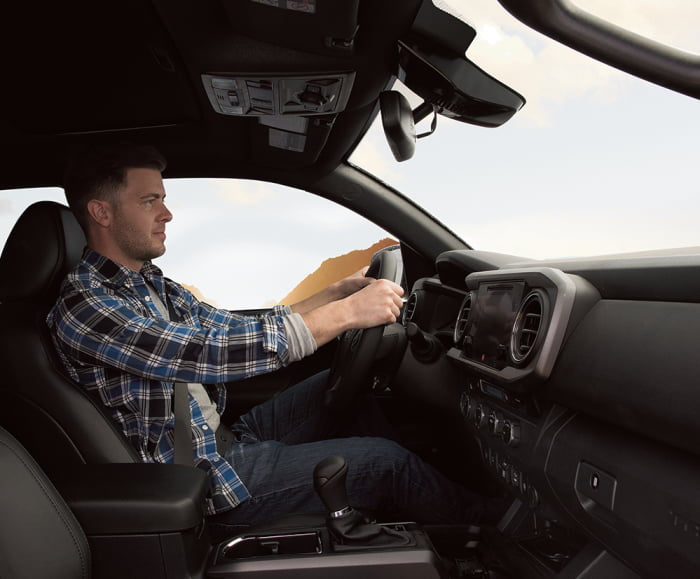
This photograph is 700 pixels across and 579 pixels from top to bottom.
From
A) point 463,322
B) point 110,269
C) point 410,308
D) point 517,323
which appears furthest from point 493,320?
point 110,269

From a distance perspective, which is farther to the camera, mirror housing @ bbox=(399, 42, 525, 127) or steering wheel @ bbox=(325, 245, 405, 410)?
steering wheel @ bbox=(325, 245, 405, 410)

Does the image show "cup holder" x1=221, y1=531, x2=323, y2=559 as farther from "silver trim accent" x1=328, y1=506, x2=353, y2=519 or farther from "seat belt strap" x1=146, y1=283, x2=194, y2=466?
"seat belt strap" x1=146, y1=283, x2=194, y2=466

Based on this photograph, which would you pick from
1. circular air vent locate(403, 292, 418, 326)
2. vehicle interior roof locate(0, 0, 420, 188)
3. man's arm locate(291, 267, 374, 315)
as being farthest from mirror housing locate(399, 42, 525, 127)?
circular air vent locate(403, 292, 418, 326)

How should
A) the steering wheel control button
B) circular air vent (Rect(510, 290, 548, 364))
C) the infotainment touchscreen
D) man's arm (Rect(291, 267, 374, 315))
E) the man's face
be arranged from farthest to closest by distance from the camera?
man's arm (Rect(291, 267, 374, 315)) < the man's face < the infotainment touchscreen < circular air vent (Rect(510, 290, 548, 364)) < the steering wheel control button

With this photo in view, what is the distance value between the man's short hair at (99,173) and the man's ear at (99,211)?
15mm

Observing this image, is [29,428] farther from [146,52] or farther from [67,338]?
[146,52]

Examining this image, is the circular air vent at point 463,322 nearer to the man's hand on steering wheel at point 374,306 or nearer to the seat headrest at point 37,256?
the man's hand on steering wheel at point 374,306

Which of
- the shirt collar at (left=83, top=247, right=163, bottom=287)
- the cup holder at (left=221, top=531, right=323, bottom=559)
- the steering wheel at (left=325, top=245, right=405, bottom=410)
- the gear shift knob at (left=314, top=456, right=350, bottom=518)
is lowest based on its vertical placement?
the cup holder at (left=221, top=531, right=323, bottom=559)

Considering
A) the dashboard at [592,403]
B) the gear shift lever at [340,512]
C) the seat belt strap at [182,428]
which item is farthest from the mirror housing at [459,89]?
the seat belt strap at [182,428]

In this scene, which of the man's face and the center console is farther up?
the man's face

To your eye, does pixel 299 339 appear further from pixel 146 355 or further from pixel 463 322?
pixel 463 322

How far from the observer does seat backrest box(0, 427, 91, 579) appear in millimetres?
1016

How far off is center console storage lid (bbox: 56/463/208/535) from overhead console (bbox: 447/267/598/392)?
0.63 metres

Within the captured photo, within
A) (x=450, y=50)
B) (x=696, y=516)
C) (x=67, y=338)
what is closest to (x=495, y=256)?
(x=450, y=50)
